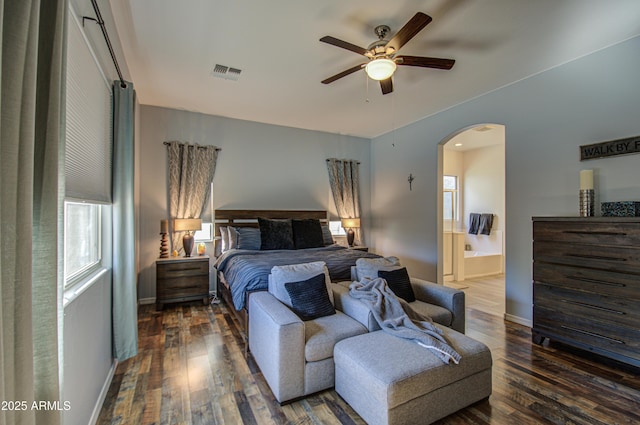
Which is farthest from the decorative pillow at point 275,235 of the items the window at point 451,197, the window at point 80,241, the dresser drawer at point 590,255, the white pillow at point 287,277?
the window at point 451,197

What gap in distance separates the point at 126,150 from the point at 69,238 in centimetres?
96

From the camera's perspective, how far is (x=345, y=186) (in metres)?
5.82

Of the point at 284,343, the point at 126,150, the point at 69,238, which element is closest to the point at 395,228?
the point at 284,343

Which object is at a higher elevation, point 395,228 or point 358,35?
point 358,35

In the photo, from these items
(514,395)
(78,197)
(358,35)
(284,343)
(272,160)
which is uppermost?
(358,35)

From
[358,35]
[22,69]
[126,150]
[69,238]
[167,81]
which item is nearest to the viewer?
[22,69]

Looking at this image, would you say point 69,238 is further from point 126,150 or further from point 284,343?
point 284,343

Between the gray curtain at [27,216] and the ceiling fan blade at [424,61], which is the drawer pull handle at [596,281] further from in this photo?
the gray curtain at [27,216]

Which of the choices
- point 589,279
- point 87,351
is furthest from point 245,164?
point 589,279

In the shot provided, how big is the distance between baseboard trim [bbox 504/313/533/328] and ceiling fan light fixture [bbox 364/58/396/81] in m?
3.17

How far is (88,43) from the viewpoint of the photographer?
1765 mm

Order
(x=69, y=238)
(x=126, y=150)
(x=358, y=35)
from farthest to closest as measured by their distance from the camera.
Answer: (x=358, y=35)
(x=126, y=150)
(x=69, y=238)

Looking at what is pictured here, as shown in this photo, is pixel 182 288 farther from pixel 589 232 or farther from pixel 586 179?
pixel 586 179

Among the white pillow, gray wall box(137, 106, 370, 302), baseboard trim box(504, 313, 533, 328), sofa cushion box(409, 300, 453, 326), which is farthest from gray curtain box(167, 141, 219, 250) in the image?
baseboard trim box(504, 313, 533, 328)
